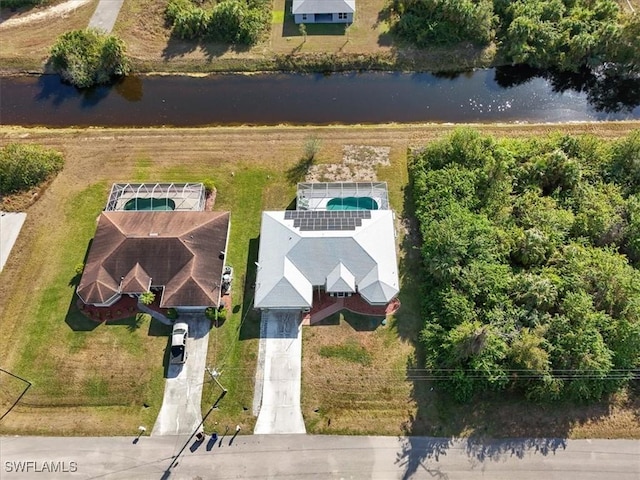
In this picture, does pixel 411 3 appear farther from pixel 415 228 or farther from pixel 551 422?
pixel 551 422

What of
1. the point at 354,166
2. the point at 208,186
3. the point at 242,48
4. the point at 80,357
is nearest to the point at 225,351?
the point at 80,357

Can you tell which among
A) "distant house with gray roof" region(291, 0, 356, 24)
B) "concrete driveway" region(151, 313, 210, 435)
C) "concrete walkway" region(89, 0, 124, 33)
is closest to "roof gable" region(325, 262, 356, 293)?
"concrete driveway" region(151, 313, 210, 435)

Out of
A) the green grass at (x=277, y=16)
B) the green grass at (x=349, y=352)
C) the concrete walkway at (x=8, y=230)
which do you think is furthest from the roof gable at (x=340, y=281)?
the green grass at (x=277, y=16)

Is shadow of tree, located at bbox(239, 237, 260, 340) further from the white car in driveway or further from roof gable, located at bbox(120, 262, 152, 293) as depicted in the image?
roof gable, located at bbox(120, 262, 152, 293)

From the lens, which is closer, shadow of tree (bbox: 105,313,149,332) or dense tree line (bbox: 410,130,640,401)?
dense tree line (bbox: 410,130,640,401)

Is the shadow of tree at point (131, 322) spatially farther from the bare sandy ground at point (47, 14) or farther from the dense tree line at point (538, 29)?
the bare sandy ground at point (47, 14)
